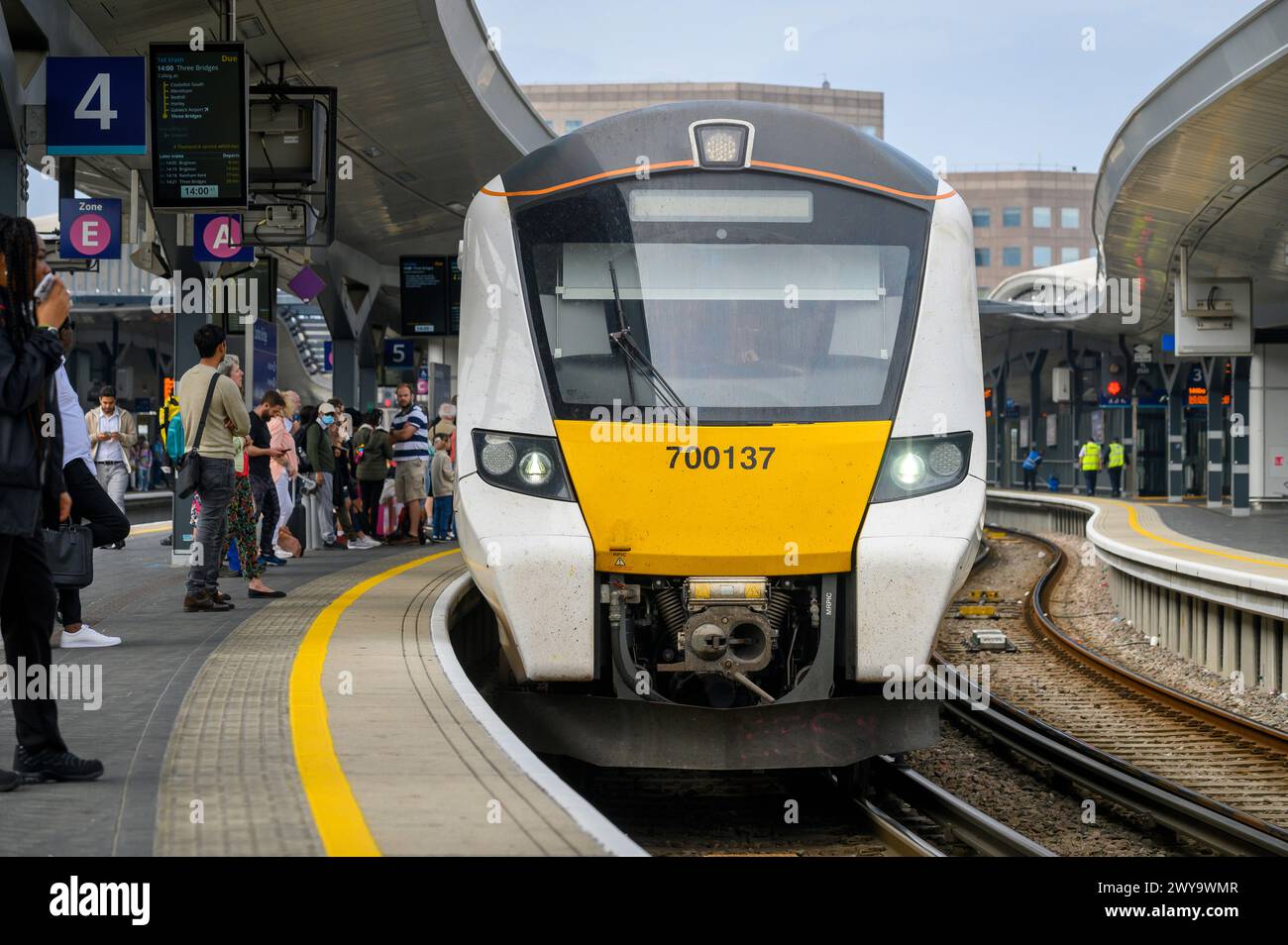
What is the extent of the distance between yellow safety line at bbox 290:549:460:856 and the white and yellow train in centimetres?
92

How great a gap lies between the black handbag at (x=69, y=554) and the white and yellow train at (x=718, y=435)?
1.58 metres

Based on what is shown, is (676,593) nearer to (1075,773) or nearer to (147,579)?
(1075,773)

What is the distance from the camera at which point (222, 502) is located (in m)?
9.36

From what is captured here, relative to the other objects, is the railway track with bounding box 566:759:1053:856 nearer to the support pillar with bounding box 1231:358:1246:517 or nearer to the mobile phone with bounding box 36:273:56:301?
the mobile phone with bounding box 36:273:56:301

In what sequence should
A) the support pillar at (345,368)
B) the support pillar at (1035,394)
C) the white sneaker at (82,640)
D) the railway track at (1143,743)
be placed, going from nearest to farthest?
the railway track at (1143,743)
the white sneaker at (82,640)
the support pillar at (345,368)
the support pillar at (1035,394)

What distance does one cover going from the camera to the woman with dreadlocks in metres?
4.54

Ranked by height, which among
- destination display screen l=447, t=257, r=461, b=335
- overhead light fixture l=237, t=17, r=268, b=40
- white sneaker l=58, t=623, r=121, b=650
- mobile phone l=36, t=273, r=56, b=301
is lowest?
white sneaker l=58, t=623, r=121, b=650

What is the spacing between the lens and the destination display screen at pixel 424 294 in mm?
21609

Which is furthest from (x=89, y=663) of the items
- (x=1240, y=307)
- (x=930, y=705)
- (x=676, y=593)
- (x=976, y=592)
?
(x=1240, y=307)

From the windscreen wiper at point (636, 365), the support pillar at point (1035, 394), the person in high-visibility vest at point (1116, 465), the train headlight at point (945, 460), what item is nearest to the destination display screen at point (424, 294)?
the windscreen wiper at point (636, 365)

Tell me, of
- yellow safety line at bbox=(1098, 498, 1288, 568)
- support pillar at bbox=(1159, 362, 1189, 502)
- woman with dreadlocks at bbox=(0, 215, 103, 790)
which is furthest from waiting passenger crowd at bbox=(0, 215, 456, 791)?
support pillar at bbox=(1159, 362, 1189, 502)

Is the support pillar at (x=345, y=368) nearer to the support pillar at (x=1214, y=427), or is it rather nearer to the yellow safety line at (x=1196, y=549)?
the yellow safety line at (x=1196, y=549)

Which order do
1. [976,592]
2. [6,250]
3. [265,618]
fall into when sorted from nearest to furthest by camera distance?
[6,250] → [265,618] → [976,592]
